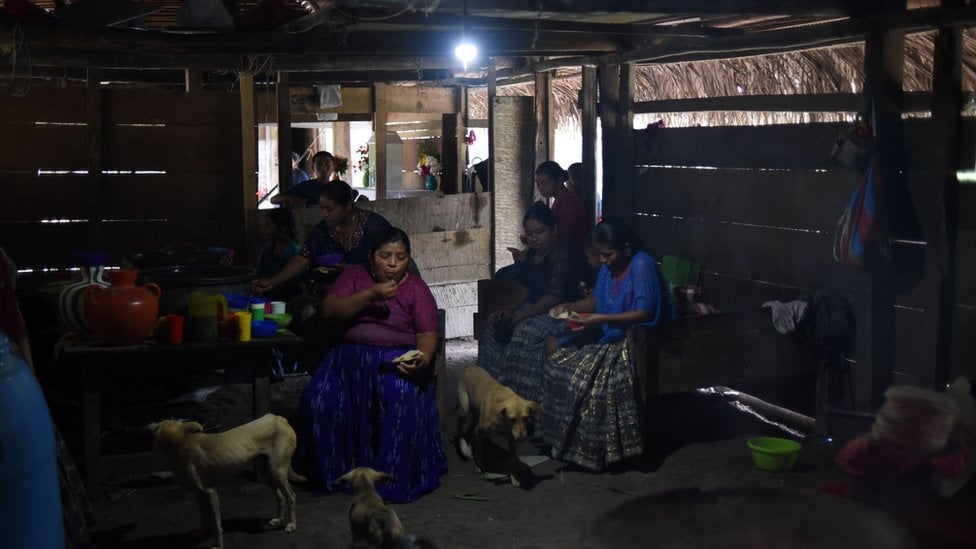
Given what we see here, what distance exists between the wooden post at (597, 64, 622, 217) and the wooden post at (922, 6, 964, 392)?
11.3ft

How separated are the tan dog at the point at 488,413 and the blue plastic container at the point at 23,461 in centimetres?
274

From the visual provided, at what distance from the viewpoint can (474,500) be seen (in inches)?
232

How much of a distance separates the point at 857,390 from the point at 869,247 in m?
1.13

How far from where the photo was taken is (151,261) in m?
8.09

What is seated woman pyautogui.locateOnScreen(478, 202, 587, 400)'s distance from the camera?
719 cm

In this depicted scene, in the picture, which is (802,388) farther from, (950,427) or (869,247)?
(950,427)

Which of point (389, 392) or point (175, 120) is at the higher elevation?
point (175, 120)

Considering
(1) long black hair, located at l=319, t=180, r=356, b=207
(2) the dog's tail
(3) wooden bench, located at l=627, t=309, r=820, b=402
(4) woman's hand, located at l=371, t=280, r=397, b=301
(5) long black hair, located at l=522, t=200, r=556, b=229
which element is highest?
(1) long black hair, located at l=319, t=180, r=356, b=207

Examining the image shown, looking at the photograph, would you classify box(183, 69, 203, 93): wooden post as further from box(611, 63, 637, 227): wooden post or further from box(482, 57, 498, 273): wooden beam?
box(611, 63, 637, 227): wooden post

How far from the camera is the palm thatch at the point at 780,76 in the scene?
29.6 ft

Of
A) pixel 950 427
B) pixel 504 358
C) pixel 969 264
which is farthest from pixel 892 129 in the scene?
pixel 950 427

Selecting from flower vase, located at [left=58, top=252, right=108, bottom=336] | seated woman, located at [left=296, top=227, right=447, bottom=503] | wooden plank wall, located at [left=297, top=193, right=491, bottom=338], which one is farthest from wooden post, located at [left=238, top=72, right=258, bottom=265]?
seated woman, located at [left=296, top=227, right=447, bottom=503]

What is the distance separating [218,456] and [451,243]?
249 inches

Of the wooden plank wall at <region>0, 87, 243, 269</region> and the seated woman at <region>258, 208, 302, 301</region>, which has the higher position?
the wooden plank wall at <region>0, 87, 243, 269</region>
